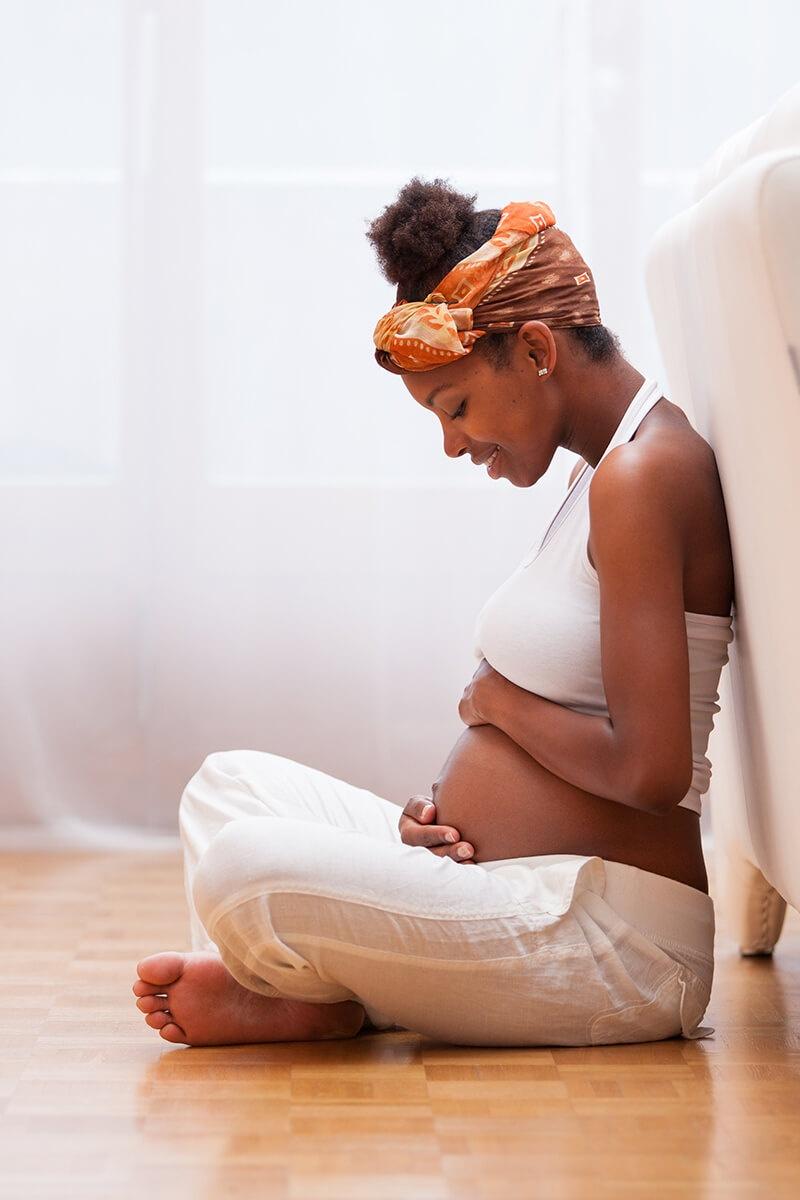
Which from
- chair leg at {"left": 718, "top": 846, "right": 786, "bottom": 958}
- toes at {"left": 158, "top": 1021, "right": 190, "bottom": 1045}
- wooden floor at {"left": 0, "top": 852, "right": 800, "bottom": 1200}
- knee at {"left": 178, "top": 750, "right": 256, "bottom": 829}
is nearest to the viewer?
wooden floor at {"left": 0, "top": 852, "right": 800, "bottom": 1200}

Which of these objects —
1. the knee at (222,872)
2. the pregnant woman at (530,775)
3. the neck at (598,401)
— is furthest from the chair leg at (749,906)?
the knee at (222,872)

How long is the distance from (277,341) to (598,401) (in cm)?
139

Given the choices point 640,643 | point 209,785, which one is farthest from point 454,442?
point 209,785

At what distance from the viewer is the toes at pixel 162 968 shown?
4.40 ft

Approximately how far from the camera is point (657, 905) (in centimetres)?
134

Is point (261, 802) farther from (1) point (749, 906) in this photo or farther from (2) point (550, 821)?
(1) point (749, 906)

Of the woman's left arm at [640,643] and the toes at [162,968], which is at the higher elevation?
the woman's left arm at [640,643]

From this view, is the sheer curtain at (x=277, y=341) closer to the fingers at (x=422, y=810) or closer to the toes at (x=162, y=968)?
the fingers at (x=422, y=810)

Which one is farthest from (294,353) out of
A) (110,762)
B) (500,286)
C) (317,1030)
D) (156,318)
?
(317,1030)

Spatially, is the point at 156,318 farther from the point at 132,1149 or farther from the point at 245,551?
the point at 132,1149

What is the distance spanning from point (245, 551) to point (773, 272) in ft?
5.60

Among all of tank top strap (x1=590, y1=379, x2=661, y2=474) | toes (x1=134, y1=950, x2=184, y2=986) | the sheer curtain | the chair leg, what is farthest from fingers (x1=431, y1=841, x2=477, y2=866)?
the sheer curtain

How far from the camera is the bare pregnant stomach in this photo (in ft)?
4.42

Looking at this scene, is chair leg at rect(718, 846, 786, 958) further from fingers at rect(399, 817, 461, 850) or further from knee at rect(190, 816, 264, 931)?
knee at rect(190, 816, 264, 931)
